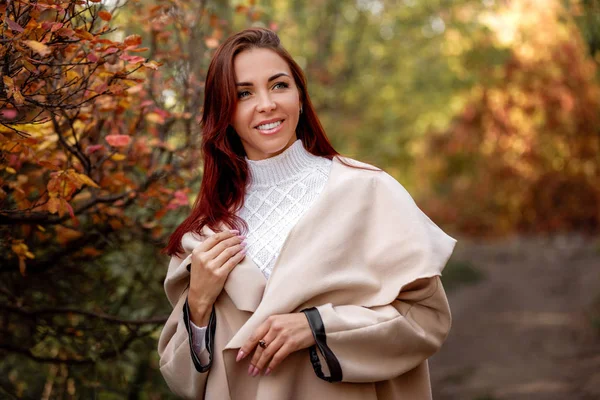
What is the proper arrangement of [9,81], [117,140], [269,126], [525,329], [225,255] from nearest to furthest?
[9,81], [225,255], [269,126], [117,140], [525,329]

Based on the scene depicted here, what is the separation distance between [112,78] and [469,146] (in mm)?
11400

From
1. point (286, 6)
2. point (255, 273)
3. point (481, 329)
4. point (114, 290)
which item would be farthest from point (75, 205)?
point (286, 6)

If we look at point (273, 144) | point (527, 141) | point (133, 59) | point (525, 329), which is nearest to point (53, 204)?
point (133, 59)

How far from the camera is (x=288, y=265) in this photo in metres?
2.19

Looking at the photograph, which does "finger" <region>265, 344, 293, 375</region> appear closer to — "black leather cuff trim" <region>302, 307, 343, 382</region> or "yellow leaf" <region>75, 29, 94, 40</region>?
"black leather cuff trim" <region>302, 307, 343, 382</region>

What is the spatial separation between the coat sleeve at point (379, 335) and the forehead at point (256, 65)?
783 millimetres

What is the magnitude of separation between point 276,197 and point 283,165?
0.11 meters

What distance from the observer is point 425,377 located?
7.82 ft

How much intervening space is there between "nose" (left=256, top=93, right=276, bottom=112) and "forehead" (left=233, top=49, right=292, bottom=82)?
62 millimetres

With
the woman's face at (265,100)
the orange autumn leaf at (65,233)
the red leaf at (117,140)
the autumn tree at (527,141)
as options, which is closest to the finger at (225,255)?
the woman's face at (265,100)

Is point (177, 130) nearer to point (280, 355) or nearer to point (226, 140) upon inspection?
point (226, 140)

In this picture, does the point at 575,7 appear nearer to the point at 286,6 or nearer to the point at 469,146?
the point at 286,6

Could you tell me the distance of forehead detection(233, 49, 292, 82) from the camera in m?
2.35

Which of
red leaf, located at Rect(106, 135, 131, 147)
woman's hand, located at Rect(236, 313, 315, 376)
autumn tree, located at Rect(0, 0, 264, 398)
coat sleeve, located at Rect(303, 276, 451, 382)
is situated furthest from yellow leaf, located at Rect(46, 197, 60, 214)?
coat sleeve, located at Rect(303, 276, 451, 382)
